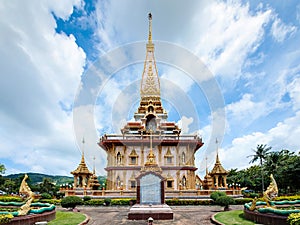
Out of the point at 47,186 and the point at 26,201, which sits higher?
the point at 47,186

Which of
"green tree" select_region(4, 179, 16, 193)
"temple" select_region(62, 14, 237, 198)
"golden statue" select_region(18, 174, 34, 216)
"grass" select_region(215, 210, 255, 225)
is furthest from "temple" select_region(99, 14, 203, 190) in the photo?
"green tree" select_region(4, 179, 16, 193)

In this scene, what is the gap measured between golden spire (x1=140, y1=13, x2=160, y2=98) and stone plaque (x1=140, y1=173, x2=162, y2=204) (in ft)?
85.0

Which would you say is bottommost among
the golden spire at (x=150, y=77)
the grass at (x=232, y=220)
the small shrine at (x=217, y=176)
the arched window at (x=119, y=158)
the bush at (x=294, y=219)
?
the grass at (x=232, y=220)

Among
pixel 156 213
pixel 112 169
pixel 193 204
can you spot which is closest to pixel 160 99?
pixel 112 169

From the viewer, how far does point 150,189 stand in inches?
838

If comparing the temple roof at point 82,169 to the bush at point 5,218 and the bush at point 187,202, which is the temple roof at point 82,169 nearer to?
the bush at point 187,202

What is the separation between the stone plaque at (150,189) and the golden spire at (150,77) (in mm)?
25921

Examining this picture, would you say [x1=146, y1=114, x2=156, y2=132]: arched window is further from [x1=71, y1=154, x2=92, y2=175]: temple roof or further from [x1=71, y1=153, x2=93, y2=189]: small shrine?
[x1=71, y1=153, x2=93, y2=189]: small shrine

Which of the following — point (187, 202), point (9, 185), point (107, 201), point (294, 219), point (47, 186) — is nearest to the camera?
point (294, 219)

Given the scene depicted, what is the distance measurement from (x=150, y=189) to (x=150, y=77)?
95.1 feet

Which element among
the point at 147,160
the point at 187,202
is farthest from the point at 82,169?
the point at 187,202

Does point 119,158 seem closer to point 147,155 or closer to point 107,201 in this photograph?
point 147,155

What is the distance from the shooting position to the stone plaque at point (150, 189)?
2119cm

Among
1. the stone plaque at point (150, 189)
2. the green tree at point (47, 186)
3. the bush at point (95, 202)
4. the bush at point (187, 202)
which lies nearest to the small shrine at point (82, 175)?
the bush at point (95, 202)
